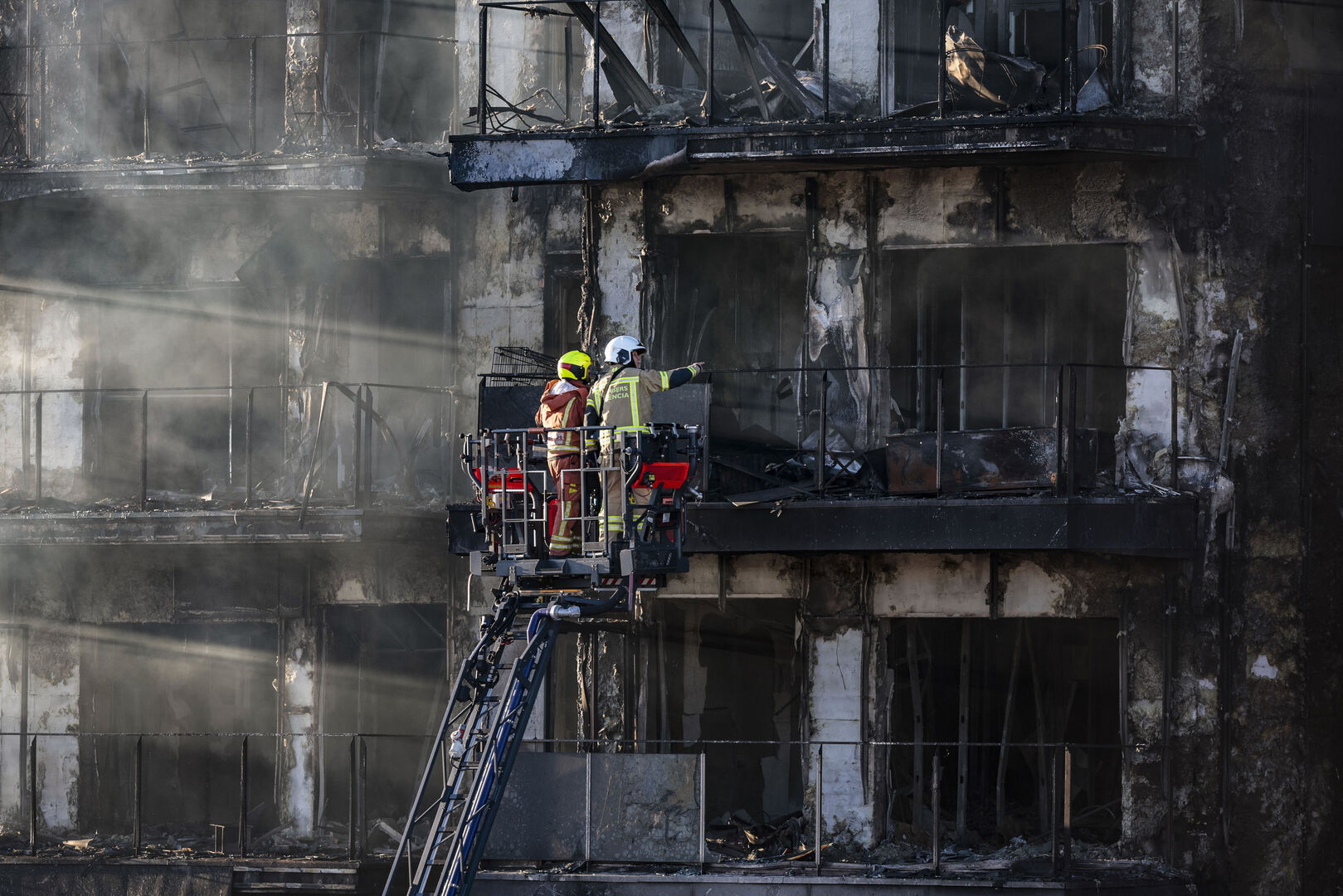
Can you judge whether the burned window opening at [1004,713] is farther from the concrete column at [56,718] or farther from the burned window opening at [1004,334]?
the concrete column at [56,718]

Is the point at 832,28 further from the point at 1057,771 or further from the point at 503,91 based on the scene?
the point at 1057,771

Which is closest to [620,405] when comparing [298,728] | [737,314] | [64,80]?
[737,314]

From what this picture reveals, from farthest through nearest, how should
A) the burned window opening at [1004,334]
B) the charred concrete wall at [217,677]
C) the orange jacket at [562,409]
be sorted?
the charred concrete wall at [217,677] → the burned window opening at [1004,334] → the orange jacket at [562,409]

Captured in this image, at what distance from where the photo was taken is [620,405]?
40.1 feet

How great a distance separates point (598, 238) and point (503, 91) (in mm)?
2020

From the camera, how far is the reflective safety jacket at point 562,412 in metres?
12.2

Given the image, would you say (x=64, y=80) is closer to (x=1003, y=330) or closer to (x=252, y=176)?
(x=252, y=176)

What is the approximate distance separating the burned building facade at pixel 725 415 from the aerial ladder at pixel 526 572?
229 centimetres

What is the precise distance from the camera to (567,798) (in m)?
14.6

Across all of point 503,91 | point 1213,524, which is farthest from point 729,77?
point 1213,524

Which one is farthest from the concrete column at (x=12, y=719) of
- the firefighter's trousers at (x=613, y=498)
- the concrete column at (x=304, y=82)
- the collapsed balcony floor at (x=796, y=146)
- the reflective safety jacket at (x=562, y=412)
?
the firefighter's trousers at (x=613, y=498)

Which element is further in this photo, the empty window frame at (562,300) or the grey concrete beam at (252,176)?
the empty window frame at (562,300)

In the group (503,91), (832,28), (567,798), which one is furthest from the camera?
(503,91)

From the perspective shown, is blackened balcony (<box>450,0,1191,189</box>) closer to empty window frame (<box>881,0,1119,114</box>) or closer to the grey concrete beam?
empty window frame (<box>881,0,1119,114</box>)
